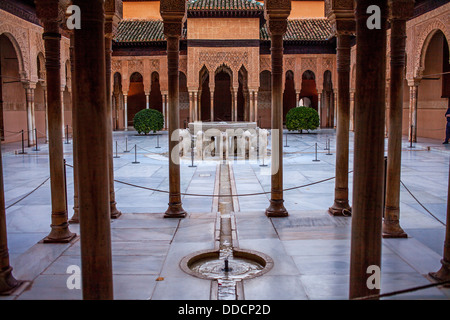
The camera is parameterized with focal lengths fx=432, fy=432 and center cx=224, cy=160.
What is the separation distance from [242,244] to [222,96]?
28.9 m

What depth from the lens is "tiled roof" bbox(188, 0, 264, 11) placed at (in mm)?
25341

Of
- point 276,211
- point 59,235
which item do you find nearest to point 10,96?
point 59,235

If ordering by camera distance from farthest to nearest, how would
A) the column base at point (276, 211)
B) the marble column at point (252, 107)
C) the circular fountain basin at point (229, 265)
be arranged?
the marble column at point (252, 107) → the column base at point (276, 211) → the circular fountain basin at point (229, 265)

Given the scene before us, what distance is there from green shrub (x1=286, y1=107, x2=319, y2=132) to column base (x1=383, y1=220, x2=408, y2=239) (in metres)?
19.6

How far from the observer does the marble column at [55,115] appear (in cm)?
474

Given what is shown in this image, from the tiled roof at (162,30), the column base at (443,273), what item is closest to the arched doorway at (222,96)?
the tiled roof at (162,30)

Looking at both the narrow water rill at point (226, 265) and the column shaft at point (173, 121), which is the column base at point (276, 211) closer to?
the narrow water rill at point (226, 265)

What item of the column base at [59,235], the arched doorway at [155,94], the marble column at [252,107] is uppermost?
the arched doorway at [155,94]

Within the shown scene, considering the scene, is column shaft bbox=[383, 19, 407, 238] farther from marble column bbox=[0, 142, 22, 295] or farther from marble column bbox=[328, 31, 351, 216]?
marble column bbox=[0, 142, 22, 295]

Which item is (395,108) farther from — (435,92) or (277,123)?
(435,92)

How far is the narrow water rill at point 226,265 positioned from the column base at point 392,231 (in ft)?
5.17

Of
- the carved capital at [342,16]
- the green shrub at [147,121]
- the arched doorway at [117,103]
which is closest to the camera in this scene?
the carved capital at [342,16]

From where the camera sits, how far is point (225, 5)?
25797 millimetres

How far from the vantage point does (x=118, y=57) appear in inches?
1102
